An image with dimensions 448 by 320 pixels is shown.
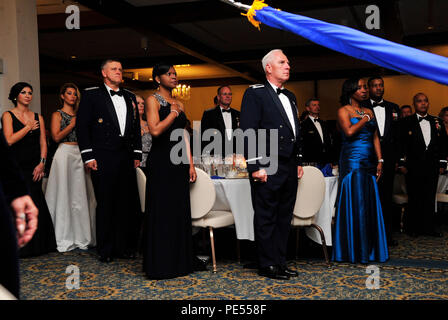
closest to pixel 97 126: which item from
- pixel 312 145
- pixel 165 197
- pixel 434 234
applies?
pixel 165 197

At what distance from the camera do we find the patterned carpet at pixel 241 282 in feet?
10.7

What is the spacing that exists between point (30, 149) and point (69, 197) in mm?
665

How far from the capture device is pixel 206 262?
4164 mm

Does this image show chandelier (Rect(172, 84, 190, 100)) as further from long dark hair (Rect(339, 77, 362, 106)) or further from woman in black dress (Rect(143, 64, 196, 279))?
woman in black dress (Rect(143, 64, 196, 279))

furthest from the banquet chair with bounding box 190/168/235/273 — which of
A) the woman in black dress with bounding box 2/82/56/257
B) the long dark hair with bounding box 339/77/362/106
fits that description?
the woman in black dress with bounding box 2/82/56/257

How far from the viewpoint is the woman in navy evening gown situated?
4.18m

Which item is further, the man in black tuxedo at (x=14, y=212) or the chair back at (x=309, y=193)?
the chair back at (x=309, y=193)

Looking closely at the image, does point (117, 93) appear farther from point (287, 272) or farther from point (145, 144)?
point (287, 272)

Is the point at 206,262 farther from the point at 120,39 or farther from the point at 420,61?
the point at 120,39

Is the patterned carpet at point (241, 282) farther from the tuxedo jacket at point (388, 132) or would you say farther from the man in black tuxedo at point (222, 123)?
the man in black tuxedo at point (222, 123)

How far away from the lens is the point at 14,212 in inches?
62.8

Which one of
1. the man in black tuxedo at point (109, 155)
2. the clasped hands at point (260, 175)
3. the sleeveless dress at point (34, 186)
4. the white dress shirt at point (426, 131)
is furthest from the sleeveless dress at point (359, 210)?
the sleeveless dress at point (34, 186)

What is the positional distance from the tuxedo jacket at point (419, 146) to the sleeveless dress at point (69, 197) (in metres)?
3.76

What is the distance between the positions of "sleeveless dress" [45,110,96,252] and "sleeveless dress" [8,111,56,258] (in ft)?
0.43
